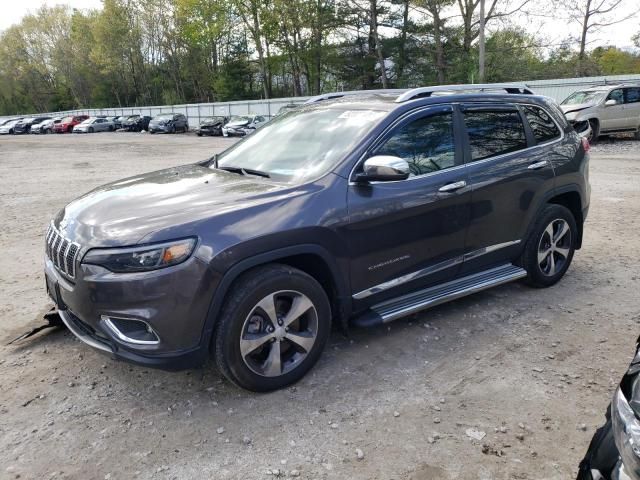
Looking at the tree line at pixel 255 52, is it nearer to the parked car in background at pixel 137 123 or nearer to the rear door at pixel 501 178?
the parked car in background at pixel 137 123

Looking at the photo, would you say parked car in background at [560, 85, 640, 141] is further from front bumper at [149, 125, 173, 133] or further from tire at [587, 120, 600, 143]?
front bumper at [149, 125, 173, 133]

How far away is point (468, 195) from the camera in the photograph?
384 cm

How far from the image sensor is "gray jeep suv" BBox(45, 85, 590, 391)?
8.96ft

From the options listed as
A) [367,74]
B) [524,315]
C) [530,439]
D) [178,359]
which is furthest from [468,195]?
[367,74]

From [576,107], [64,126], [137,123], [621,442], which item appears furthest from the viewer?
[64,126]

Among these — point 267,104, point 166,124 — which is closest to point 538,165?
point 267,104

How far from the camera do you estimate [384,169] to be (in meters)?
3.17

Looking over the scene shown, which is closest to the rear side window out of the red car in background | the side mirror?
the side mirror

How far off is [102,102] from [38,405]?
8028 centimetres

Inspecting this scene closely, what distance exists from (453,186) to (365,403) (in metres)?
1.70

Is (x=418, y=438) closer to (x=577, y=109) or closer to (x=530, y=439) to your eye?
(x=530, y=439)

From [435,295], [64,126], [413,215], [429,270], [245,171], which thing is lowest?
[435,295]

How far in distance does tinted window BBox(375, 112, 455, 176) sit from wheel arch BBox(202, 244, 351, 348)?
2.86ft

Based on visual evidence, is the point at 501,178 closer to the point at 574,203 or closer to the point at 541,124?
the point at 541,124
